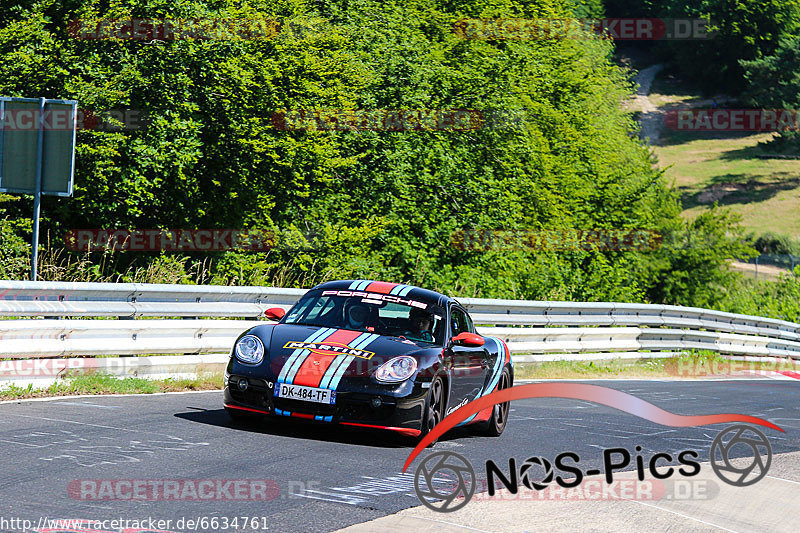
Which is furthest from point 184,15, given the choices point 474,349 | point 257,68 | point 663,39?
point 663,39

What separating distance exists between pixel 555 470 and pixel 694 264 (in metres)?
37.9

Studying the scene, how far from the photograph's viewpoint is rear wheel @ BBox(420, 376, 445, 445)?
8453 mm

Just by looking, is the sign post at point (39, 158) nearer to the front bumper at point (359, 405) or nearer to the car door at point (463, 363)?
the front bumper at point (359, 405)

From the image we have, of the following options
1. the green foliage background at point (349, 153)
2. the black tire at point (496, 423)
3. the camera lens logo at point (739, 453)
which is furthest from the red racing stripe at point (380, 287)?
the green foliage background at point (349, 153)

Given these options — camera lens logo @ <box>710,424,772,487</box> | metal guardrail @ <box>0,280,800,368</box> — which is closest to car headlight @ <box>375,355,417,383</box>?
camera lens logo @ <box>710,424,772,487</box>

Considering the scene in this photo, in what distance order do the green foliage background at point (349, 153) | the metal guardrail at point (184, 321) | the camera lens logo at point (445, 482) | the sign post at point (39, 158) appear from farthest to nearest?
the green foliage background at point (349, 153)
the sign post at point (39, 158)
the metal guardrail at point (184, 321)
the camera lens logo at point (445, 482)

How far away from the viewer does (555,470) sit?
7.76 metres

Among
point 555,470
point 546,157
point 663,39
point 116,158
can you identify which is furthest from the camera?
point 663,39

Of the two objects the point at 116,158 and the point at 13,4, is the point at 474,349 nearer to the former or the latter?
the point at 116,158

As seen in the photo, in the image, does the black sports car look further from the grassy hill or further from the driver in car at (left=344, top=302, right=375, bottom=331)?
the grassy hill

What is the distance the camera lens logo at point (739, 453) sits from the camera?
7.82 meters

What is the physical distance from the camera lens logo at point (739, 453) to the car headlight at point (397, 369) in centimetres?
254

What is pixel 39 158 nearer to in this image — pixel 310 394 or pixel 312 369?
pixel 312 369

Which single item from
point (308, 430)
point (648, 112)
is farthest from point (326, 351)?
point (648, 112)
